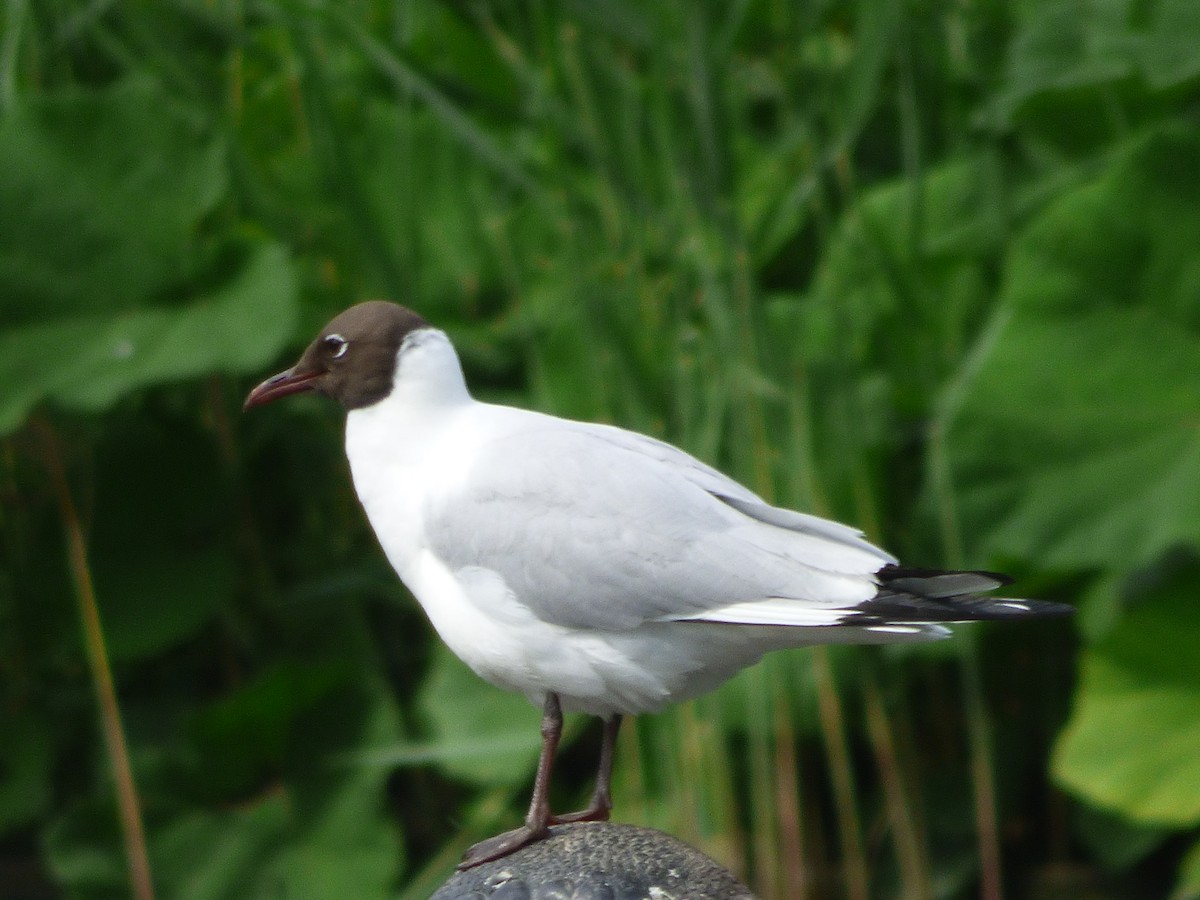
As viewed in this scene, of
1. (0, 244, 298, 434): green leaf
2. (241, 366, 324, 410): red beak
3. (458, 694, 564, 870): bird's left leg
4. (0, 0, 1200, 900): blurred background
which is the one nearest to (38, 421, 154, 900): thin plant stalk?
(0, 0, 1200, 900): blurred background

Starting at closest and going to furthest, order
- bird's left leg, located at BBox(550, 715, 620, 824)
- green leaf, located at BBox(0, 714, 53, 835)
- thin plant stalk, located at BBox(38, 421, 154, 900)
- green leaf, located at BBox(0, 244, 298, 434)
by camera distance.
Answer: bird's left leg, located at BBox(550, 715, 620, 824), green leaf, located at BBox(0, 244, 298, 434), thin plant stalk, located at BBox(38, 421, 154, 900), green leaf, located at BBox(0, 714, 53, 835)

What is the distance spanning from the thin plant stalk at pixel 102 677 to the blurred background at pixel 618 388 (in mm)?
18

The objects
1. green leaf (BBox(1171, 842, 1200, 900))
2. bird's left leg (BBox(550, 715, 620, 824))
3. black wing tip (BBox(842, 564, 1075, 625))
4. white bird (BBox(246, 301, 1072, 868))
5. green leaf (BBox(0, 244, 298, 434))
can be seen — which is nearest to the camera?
black wing tip (BBox(842, 564, 1075, 625))

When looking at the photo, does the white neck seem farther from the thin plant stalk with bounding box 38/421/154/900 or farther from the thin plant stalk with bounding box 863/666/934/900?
the thin plant stalk with bounding box 38/421/154/900

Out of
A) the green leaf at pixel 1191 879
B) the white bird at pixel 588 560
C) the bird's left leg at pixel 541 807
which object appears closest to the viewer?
the white bird at pixel 588 560

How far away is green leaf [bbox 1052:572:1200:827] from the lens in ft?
7.78

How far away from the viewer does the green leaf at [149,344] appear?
2.46 m

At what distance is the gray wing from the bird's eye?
0.60 feet

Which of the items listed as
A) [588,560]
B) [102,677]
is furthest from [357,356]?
[102,677]

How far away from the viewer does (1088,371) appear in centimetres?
245

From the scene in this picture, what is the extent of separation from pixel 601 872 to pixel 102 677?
136 centimetres

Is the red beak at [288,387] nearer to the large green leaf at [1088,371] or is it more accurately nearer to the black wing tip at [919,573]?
the black wing tip at [919,573]

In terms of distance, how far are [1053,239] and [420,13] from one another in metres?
1.14

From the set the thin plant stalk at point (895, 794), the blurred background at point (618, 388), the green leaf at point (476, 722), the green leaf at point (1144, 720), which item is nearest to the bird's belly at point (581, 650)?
the blurred background at point (618, 388)
